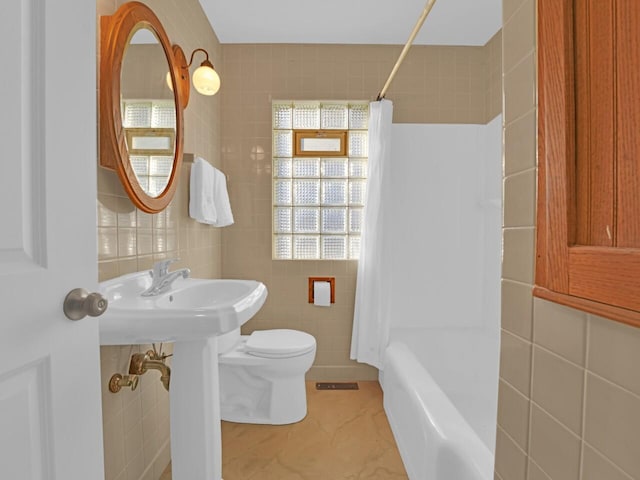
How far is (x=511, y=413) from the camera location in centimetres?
69

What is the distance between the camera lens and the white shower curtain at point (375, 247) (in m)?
2.29

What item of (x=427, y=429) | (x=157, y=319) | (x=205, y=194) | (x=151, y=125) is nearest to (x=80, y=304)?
(x=157, y=319)

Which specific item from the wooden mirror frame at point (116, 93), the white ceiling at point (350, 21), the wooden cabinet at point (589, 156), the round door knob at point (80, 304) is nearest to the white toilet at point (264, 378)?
the wooden mirror frame at point (116, 93)

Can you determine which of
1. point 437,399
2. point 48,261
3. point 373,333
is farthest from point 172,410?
point 373,333

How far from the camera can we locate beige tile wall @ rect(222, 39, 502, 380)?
2.45m

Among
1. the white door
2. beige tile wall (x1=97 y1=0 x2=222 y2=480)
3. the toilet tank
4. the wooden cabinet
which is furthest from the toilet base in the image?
the wooden cabinet

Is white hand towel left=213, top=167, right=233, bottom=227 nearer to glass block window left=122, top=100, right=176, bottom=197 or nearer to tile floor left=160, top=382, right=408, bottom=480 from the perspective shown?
glass block window left=122, top=100, right=176, bottom=197

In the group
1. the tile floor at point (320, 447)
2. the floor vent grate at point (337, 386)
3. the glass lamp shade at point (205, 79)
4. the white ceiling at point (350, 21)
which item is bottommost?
the tile floor at point (320, 447)

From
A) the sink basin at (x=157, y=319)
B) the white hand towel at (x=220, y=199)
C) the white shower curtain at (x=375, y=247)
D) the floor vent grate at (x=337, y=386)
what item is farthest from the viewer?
the floor vent grate at (x=337, y=386)

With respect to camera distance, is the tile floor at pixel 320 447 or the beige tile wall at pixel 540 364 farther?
the tile floor at pixel 320 447

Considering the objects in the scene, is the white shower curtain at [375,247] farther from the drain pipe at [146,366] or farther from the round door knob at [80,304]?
the round door knob at [80,304]

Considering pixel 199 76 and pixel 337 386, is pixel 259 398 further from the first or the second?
pixel 199 76

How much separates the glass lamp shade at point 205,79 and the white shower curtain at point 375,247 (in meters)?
1.01

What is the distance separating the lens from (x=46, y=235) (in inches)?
23.4
